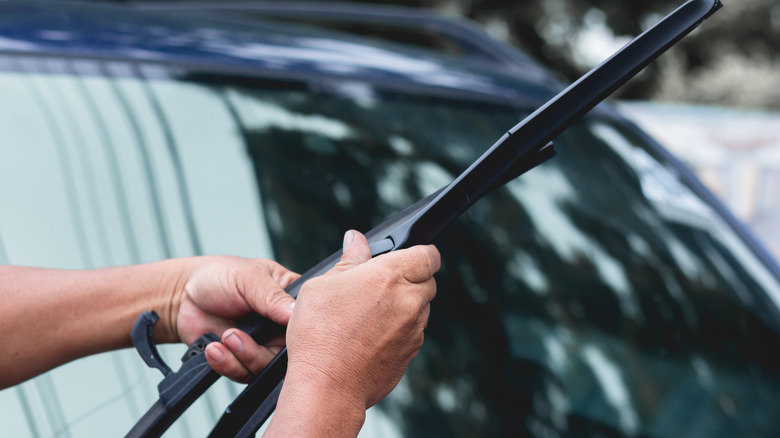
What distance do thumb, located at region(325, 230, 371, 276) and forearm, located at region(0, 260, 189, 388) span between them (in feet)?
1.07

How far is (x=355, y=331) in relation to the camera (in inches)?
30.5

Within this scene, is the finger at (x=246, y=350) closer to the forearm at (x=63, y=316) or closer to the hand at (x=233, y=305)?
the hand at (x=233, y=305)

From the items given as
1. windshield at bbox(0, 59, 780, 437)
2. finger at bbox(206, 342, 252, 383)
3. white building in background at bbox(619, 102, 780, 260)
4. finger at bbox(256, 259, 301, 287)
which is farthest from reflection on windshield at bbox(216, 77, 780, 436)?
white building in background at bbox(619, 102, 780, 260)

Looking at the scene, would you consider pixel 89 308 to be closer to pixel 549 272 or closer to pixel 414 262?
pixel 414 262

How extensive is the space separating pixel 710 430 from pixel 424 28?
155cm

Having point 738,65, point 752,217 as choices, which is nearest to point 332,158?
point 752,217

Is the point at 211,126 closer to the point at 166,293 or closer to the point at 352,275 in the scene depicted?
the point at 166,293

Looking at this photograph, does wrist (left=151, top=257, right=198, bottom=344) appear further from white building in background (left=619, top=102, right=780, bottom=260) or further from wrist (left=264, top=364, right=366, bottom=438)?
white building in background (left=619, top=102, right=780, bottom=260)

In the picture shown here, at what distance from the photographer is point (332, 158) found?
1513 mm

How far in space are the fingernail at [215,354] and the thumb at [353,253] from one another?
0.17 m

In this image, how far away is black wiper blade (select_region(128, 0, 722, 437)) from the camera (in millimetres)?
775

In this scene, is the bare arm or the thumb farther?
the bare arm

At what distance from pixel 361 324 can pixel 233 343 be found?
0.19 meters

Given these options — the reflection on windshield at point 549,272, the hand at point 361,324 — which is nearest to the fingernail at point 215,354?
the hand at point 361,324
